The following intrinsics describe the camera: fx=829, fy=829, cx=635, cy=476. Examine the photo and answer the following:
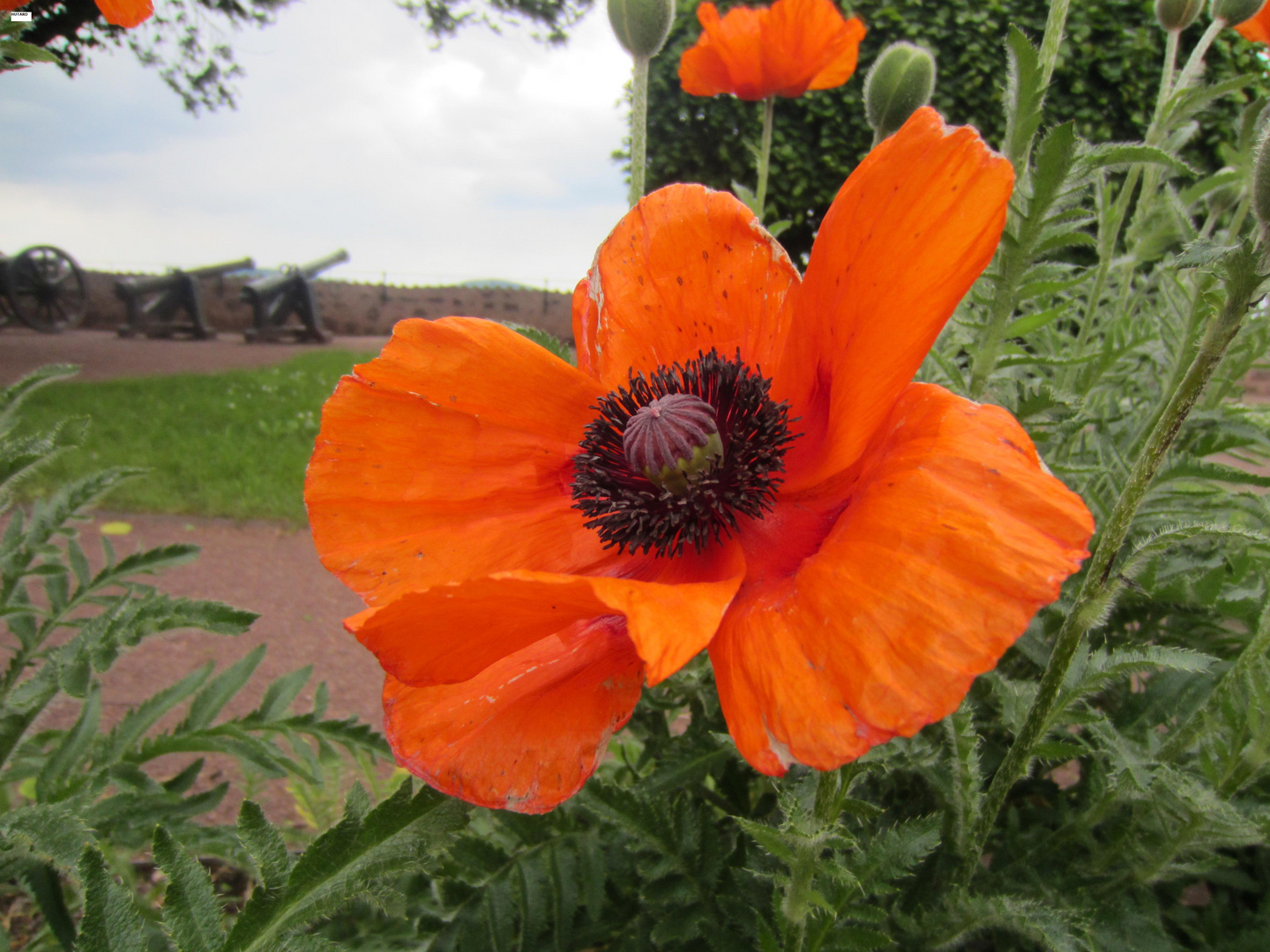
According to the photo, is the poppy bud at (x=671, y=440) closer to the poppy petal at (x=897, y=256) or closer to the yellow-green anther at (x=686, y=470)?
the yellow-green anther at (x=686, y=470)

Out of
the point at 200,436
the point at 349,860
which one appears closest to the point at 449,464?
the point at 349,860

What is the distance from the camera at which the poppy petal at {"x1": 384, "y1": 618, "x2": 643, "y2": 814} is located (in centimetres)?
71

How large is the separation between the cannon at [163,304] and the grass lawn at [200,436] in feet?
15.7

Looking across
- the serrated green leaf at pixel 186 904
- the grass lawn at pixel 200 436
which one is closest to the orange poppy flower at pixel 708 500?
the serrated green leaf at pixel 186 904

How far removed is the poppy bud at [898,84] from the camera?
3.95 feet

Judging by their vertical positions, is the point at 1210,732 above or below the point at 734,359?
below

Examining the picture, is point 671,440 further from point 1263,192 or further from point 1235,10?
point 1235,10

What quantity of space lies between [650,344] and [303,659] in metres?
2.70

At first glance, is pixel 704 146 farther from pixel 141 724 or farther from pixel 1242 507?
pixel 141 724

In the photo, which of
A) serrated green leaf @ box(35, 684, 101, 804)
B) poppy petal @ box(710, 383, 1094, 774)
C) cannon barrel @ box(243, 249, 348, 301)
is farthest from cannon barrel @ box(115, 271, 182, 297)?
poppy petal @ box(710, 383, 1094, 774)

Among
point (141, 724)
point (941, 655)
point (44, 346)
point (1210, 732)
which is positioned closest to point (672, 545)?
point (941, 655)

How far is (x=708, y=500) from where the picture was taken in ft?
2.84

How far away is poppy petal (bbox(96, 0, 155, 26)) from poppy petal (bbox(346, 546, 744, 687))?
85cm

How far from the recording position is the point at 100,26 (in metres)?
6.28
